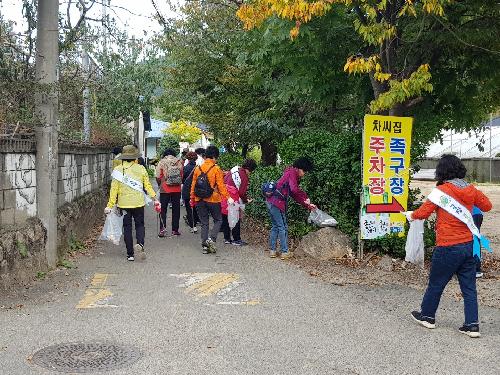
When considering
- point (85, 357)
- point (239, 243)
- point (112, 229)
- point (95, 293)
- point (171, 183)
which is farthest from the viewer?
point (171, 183)

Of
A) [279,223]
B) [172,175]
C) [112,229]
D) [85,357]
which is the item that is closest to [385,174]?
[279,223]

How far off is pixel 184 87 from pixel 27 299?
12951mm

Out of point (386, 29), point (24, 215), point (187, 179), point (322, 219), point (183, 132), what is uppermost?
point (183, 132)

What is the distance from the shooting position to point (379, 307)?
649cm

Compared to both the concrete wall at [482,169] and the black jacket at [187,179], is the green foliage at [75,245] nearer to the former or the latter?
the black jacket at [187,179]

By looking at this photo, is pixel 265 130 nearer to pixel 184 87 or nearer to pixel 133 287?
pixel 184 87

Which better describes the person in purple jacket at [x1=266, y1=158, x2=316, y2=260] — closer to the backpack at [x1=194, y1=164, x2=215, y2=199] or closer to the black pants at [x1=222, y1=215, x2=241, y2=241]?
the backpack at [x1=194, y1=164, x2=215, y2=199]

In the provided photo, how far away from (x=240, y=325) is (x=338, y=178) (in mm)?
4033

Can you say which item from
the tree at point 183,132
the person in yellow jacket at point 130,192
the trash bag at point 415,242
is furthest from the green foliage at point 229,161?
the tree at point 183,132

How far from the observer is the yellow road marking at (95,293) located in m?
6.45

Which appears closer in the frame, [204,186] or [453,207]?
[453,207]

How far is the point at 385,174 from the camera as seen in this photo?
8.64 metres

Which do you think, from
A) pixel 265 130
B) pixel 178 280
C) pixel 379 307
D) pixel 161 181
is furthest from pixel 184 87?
pixel 379 307

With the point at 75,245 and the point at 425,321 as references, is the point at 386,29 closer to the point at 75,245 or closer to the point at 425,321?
the point at 425,321
